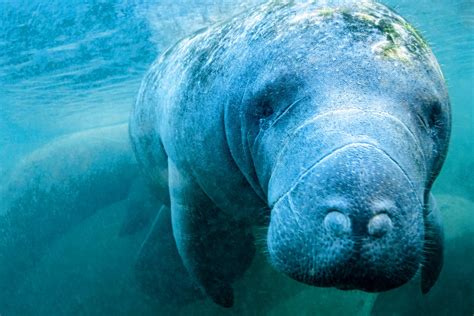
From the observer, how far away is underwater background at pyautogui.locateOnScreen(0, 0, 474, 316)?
16.8 ft

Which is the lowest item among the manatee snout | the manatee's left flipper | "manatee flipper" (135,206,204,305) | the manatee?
the manatee

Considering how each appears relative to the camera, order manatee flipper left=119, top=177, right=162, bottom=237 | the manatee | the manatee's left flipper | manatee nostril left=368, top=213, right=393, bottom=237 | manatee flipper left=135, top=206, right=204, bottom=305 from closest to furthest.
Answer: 1. manatee nostril left=368, top=213, right=393, bottom=237
2. the manatee's left flipper
3. manatee flipper left=135, top=206, right=204, bottom=305
4. manatee flipper left=119, top=177, right=162, bottom=237
5. the manatee

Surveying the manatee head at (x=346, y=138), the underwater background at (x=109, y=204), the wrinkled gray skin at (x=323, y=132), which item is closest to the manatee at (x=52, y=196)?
the underwater background at (x=109, y=204)

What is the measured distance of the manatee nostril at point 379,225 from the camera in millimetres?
1329

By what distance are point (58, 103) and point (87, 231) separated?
1459 centimetres

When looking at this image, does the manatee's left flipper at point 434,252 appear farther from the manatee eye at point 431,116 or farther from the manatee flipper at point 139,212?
the manatee flipper at point 139,212

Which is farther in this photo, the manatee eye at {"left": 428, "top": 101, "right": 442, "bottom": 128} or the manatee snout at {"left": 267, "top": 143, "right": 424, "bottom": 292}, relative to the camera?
the manatee eye at {"left": 428, "top": 101, "right": 442, "bottom": 128}

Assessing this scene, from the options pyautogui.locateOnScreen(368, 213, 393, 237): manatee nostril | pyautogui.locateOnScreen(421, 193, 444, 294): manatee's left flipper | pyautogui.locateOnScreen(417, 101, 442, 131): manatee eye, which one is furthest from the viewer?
pyautogui.locateOnScreen(421, 193, 444, 294): manatee's left flipper

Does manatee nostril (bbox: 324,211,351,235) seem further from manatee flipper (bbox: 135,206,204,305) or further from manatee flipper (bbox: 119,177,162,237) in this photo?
manatee flipper (bbox: 119,177,162,237)

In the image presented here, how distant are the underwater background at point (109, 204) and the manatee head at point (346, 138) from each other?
251 cm

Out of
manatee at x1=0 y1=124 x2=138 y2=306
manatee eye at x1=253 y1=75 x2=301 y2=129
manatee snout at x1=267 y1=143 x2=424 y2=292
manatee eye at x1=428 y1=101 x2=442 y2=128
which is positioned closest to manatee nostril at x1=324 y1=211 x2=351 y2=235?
manatee snout at x1=267 y1=143 x2=424 y2=292

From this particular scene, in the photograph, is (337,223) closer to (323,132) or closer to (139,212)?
(323,132)

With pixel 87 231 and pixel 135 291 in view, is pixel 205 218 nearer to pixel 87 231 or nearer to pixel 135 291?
pixel 135 291

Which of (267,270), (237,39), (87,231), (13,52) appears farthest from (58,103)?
(237,39)
